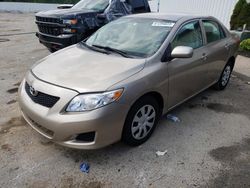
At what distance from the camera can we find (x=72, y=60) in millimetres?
3264

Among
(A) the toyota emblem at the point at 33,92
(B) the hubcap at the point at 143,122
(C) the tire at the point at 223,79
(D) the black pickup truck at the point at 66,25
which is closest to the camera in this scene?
(A) the toyota emblem at the point at 33,92

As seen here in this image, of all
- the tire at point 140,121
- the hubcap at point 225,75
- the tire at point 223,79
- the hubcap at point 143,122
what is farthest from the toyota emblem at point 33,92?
the hubcap at point 225,75

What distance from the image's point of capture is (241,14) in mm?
9328

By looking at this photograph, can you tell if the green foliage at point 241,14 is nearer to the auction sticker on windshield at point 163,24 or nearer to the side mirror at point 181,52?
the auction sticker on windshield at point 163,24

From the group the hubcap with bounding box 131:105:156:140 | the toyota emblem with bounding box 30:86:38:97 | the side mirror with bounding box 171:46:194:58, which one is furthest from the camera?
the side mirror with bounding box 171:46:194:58

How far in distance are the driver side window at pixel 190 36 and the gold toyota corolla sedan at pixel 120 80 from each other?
14 millimetres

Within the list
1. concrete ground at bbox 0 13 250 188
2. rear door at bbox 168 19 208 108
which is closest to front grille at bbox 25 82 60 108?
concrete ground at bbox 0 13 250 188

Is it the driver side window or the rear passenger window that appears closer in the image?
the driver side window

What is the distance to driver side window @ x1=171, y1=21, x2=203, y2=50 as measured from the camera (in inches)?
138

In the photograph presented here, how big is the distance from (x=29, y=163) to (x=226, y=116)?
3.04 meters

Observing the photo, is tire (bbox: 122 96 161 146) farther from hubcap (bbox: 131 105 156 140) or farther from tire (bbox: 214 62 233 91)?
tire (bbox: 214 62 233 91)

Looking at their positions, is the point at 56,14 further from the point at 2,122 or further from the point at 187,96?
the point at 187,96

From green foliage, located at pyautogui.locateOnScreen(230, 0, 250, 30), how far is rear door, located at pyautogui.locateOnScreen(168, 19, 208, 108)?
644 centimetres

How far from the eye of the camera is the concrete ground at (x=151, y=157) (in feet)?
8.53
